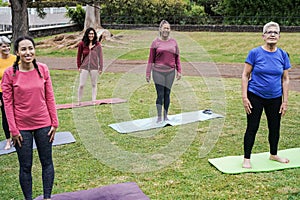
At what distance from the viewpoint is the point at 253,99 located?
169 inches

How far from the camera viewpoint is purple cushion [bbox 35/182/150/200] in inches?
147

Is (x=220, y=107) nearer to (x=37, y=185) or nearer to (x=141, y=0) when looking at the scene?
(x=37, y=185)

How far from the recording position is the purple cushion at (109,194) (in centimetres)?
374

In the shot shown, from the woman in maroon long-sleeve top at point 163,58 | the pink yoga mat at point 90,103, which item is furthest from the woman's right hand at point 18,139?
the pink yoga mat at point 90,103

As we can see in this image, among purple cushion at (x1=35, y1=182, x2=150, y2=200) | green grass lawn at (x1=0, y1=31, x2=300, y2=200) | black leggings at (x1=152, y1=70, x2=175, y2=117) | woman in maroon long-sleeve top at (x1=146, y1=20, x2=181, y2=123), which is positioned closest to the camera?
purple cushion at (x1=35, y1=182, x2=150, y2=200)

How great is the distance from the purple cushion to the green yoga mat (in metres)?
1.02

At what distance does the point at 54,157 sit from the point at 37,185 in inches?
32.2

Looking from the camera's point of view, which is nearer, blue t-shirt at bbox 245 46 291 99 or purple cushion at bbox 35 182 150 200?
purple cushion at bbox 35 182 150 200

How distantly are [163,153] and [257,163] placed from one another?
3.64ft

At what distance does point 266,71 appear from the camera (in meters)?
4.18

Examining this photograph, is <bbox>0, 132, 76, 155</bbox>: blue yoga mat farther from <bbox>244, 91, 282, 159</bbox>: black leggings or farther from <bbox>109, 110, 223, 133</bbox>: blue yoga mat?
<bbox>244, 91, 282, 159</bbox>: black leggings

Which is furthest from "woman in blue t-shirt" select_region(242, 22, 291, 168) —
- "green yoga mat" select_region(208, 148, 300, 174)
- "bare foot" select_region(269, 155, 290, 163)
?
"bare foot" select_region(269, 155, 290, 163)

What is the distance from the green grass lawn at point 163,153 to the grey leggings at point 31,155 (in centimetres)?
46

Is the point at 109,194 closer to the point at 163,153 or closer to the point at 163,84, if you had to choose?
the point at 163,153
